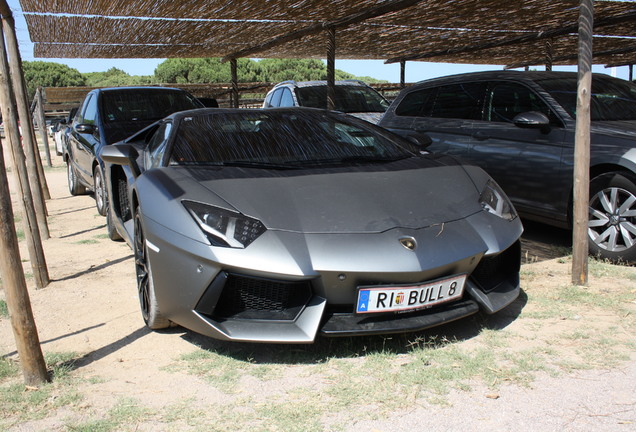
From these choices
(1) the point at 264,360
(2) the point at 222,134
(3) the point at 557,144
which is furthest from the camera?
(3) the point at 557,144

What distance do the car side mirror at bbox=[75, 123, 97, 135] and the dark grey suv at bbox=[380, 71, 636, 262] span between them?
3.67 m

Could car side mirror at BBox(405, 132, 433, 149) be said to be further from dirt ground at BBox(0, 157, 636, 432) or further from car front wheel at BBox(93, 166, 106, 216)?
car front wheel at BBox(93, 166, 106, 216)

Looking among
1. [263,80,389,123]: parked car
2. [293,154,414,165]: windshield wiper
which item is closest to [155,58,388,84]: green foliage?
[263,80,389,123]: parked car

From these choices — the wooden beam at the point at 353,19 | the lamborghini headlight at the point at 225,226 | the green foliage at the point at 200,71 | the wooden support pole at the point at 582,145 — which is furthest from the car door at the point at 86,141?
the green foliage at the point at 200,71

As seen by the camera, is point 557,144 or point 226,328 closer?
point 226,328

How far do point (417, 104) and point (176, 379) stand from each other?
4.83 meters

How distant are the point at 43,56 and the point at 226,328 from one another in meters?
9.87

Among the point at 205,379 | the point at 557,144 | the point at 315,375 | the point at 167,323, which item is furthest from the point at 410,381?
the point at 557,144

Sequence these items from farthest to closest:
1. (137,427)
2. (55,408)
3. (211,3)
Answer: (211,3) < (55,408) < (137,427)

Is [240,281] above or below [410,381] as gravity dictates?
above

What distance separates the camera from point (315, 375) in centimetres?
288

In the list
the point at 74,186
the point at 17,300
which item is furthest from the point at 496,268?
the point at 74,186

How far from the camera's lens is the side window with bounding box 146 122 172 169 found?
3.90 m

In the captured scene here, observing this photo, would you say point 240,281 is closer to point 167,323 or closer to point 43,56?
point 167,323
